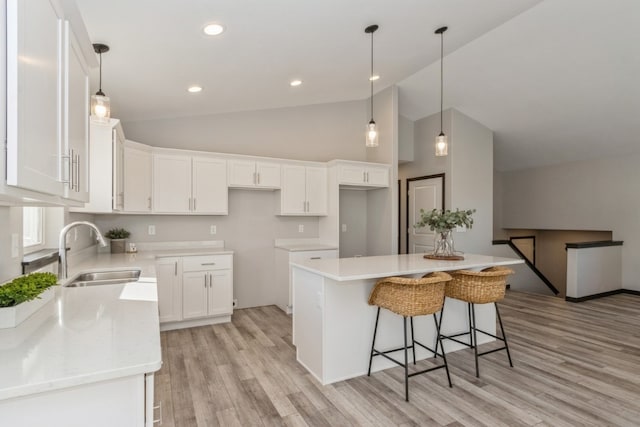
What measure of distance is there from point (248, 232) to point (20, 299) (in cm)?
352

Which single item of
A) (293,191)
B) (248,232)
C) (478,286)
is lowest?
(478,286)

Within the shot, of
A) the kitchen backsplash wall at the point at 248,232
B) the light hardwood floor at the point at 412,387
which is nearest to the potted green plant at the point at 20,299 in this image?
the light hardwood floor at the point at 412,387

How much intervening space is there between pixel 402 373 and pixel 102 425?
7.76ft

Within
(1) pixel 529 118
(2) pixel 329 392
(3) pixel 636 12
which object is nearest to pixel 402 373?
(2) pixel 329 392

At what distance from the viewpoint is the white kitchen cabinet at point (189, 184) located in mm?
3973

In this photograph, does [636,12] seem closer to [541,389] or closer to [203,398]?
[541,389]

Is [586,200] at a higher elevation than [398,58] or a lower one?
lower

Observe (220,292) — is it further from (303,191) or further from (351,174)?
(351,174)

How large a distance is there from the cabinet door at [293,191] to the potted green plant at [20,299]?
3287 mm

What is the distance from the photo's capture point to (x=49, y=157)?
111 cm

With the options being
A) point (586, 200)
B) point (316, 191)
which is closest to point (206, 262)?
point (316, 191)

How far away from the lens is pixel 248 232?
481 cm

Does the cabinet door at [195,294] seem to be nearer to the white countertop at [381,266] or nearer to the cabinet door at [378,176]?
the white countertop at [381,266]

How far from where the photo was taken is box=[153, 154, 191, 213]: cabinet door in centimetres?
395
